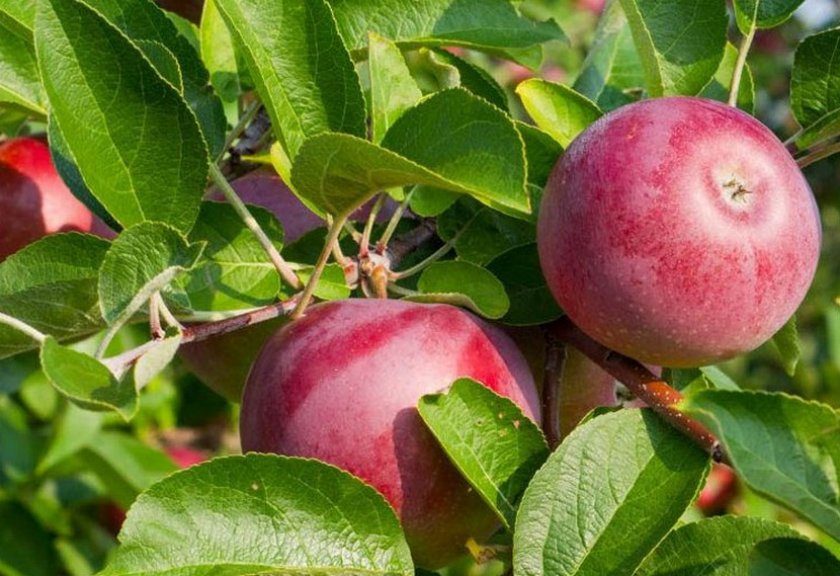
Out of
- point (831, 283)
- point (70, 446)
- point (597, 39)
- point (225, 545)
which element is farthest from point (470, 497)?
point (831, 283)

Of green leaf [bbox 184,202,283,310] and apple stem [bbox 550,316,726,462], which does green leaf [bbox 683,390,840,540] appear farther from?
green leaf [bbox 184,202,283,310]

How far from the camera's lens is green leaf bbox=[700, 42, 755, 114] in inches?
39.9

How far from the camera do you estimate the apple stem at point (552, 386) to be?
0.96 metres

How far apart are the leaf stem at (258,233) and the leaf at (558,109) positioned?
22cm

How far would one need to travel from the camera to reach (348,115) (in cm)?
88

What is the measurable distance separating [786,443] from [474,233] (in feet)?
1.14

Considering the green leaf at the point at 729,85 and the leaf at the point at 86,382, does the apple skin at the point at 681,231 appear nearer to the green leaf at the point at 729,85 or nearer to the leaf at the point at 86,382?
the green leaf at the point at 729,85

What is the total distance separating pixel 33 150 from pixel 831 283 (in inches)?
142

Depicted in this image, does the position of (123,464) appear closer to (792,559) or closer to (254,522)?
(254,522)

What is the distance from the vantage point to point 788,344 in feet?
3.29

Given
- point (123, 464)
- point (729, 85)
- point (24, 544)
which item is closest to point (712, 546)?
point (729, 85)

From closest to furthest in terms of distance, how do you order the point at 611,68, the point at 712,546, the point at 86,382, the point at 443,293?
1. the point at 86,382
2. the point at 712,546
3. the point at 443,293
4. the point at 611,68

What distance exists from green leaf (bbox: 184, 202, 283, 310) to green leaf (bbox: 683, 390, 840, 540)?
37cm

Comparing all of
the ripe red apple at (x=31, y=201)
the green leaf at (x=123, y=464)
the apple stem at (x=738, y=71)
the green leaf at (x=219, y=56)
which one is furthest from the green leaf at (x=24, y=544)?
the apple stem at (x=738, y=71)
